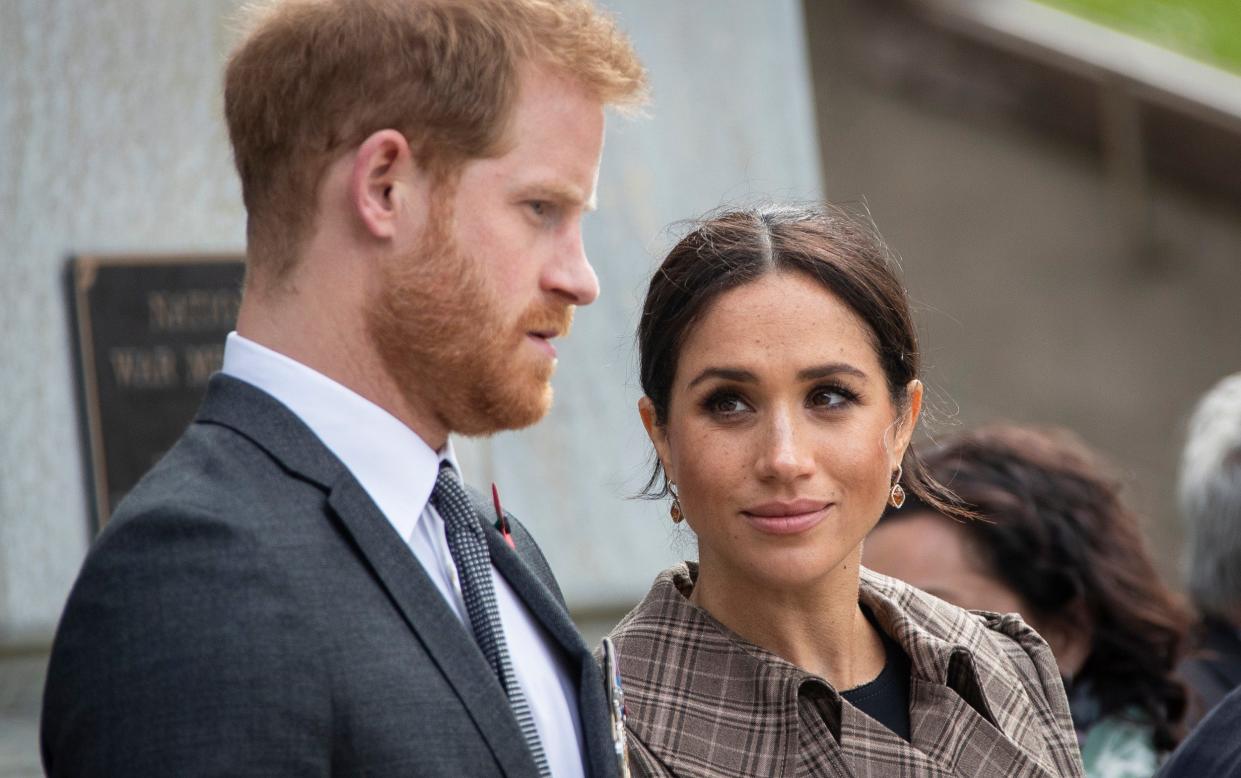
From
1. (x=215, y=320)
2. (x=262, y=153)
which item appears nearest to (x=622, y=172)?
(x=215, y=320)

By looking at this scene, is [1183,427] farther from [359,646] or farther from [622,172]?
[359,646]

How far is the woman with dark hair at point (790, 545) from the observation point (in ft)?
7.93

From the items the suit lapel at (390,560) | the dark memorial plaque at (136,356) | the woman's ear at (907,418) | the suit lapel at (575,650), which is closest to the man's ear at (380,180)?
the suit lapel at (390,560)

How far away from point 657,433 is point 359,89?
2.76 ft

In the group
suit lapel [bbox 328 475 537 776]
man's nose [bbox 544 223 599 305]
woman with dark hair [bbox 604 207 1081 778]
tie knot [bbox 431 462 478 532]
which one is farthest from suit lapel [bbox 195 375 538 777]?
woman with dark hair [bbox 604 207 1081 778]

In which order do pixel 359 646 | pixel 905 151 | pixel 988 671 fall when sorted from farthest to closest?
pixel 905 151 < pixel 988 671 < pixel 359 646

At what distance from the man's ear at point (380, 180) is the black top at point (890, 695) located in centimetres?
108

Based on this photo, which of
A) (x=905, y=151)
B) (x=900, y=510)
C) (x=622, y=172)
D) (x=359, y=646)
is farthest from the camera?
(x=905, y=151)

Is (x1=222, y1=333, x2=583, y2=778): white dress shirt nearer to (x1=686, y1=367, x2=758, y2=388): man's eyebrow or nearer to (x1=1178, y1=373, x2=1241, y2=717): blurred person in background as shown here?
(x1=686, y1=367, x2=758, y2=388): man's eyebrow

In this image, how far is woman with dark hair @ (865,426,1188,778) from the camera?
3.58 m

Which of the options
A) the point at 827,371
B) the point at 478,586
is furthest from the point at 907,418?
the point at 478,586

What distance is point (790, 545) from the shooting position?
7.93 ft

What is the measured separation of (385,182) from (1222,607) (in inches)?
103

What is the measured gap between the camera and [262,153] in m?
2.01
